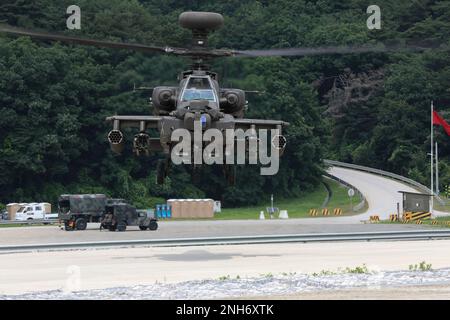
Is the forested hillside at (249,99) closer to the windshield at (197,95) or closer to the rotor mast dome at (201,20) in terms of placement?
the windshield at (197,95)

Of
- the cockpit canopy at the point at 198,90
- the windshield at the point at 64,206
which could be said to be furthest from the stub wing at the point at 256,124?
the windshield at the point at 64,206

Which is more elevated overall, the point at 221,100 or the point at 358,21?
the point at 358,21

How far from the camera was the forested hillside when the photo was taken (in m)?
88.2

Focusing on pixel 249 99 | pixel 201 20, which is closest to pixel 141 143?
pixel 201 20

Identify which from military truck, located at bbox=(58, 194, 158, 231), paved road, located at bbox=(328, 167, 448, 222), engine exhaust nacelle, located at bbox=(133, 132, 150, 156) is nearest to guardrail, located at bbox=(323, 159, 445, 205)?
paved road, located at bbox=(328, 167, 448, 222)

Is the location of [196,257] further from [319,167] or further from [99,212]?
[319,167]

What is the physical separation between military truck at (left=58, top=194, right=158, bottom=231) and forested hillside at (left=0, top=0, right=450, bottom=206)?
802 cm

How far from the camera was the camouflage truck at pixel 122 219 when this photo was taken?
57.6 m

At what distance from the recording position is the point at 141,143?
3469 centimetres

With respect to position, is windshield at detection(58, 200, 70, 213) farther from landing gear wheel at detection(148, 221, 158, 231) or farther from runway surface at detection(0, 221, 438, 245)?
landing gear wheel at detection(148, 221, 158, 231)

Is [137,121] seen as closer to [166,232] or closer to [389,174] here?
[166,232]

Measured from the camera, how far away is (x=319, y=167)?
101500mm
